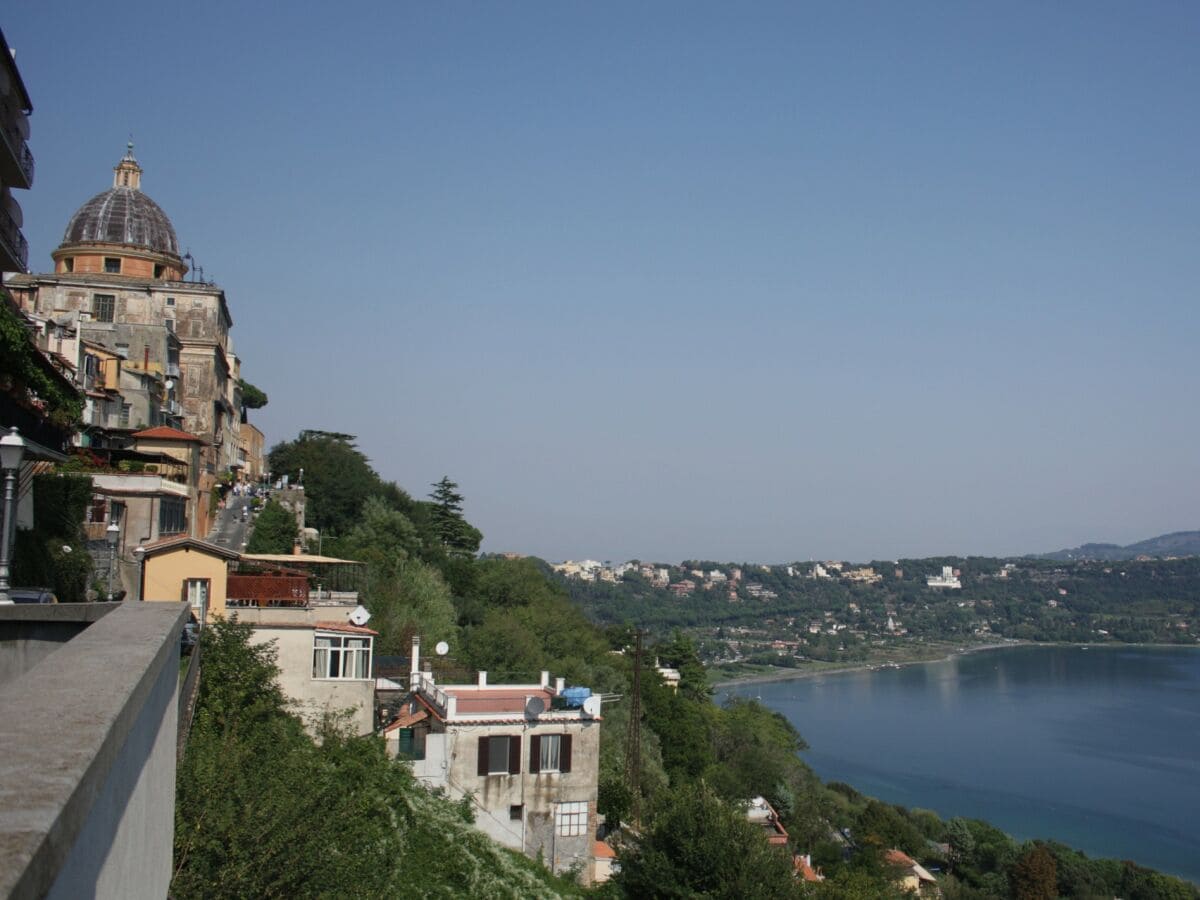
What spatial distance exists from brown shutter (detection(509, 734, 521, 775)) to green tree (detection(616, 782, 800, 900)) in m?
2.70

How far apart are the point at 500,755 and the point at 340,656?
398 cm

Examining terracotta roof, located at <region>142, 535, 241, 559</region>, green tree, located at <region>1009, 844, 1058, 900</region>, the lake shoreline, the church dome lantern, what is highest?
the church dome lantern

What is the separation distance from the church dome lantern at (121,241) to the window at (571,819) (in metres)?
24.5

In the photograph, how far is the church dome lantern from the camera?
3712 centimetres

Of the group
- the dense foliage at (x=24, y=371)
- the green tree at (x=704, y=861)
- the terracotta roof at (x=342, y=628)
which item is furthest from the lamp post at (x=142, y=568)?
the green tree at (x=704, y=861)

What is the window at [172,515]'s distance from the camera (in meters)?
21.0

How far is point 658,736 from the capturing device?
38344 millimetres

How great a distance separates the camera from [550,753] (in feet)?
72.5

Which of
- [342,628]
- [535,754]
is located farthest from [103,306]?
[535,754]

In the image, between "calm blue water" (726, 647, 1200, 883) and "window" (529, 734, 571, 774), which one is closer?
"window" (529, 734, 571, 774)

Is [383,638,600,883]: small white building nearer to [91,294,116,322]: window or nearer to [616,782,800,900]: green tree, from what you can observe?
[616,782,800,900]: green tree

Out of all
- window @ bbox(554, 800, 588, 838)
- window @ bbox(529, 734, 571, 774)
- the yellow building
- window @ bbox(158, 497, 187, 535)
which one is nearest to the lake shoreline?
window @ bbox(554, 800, 588, 838)

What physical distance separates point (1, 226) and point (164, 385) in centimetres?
1593

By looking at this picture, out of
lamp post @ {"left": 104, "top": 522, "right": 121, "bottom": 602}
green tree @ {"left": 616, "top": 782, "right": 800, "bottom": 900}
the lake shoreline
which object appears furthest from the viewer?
the lake shoreline
